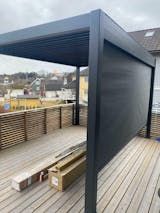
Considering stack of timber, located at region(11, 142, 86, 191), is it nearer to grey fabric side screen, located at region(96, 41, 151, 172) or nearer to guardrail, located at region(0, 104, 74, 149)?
grey fabric side screen, located at region(96, 41, 151, 172)

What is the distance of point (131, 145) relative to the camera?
15.7 feet

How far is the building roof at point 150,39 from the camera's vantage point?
326 inches

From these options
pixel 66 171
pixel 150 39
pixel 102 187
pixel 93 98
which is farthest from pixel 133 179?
pixel 150 39

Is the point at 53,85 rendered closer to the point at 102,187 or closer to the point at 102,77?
the point at 102,187

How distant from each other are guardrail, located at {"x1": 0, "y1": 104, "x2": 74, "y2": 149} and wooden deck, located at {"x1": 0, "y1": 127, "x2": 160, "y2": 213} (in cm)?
28

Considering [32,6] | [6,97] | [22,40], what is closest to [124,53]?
[22,40]

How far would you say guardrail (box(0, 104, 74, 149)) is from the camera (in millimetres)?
4301

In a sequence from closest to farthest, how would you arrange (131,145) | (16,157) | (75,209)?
(75,209) < (16,157) < (131,145)

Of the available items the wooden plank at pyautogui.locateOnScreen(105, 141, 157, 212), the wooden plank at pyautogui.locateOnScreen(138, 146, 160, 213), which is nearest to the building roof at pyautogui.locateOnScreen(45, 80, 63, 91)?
the wooden plank at pyautogui.locateOnScreen(105, 141, 157, 212)

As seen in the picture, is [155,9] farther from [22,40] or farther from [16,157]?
[16,157]

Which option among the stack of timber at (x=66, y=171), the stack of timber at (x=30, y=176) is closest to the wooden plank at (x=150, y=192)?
the stack of timber at (x=66, y=171)

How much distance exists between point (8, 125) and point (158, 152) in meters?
3.70

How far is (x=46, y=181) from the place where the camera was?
9.68ft

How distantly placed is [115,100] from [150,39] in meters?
8.35
